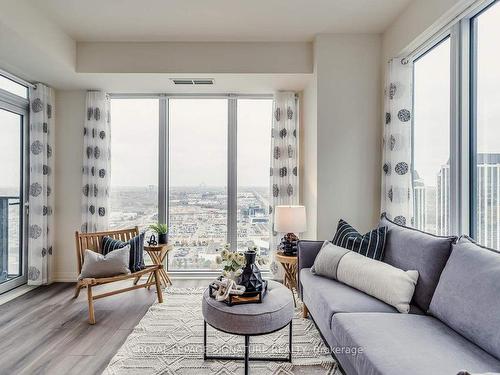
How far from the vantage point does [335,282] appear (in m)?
2.34

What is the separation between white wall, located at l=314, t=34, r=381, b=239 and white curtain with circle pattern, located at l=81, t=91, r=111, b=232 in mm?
2715

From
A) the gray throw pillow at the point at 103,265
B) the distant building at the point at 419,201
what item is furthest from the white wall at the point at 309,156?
the gray throw pillow at the point at 103,265

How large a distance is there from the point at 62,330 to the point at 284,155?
9.58 ft

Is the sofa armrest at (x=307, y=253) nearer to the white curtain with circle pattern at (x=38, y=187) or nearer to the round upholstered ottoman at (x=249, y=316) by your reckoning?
the round upholstered ottoman at (x=249, y=316)

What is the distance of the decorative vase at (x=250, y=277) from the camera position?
2045 mm

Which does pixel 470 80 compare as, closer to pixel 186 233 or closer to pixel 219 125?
pixel 219 125

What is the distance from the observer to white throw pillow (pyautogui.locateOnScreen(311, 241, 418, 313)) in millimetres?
1908

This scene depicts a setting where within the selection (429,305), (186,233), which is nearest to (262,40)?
(186,233)

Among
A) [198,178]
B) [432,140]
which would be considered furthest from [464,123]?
[198,178]

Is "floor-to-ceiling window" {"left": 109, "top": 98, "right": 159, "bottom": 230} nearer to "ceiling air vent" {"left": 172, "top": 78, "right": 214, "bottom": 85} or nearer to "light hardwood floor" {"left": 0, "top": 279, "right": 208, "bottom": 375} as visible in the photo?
"ceiling air vent" {"left": 172, "top": 78, "right": 214, "bottom": 85}

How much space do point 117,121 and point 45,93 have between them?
0.86 meters

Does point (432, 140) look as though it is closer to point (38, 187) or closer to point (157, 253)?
point (157, 253)

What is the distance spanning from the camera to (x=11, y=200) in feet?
11.5

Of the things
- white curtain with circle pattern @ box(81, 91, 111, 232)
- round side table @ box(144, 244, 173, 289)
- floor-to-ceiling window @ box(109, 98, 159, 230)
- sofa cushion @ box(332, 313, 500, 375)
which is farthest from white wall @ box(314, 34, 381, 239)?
white curtain with circle pattern @ box(81, 91, 111, 232)
